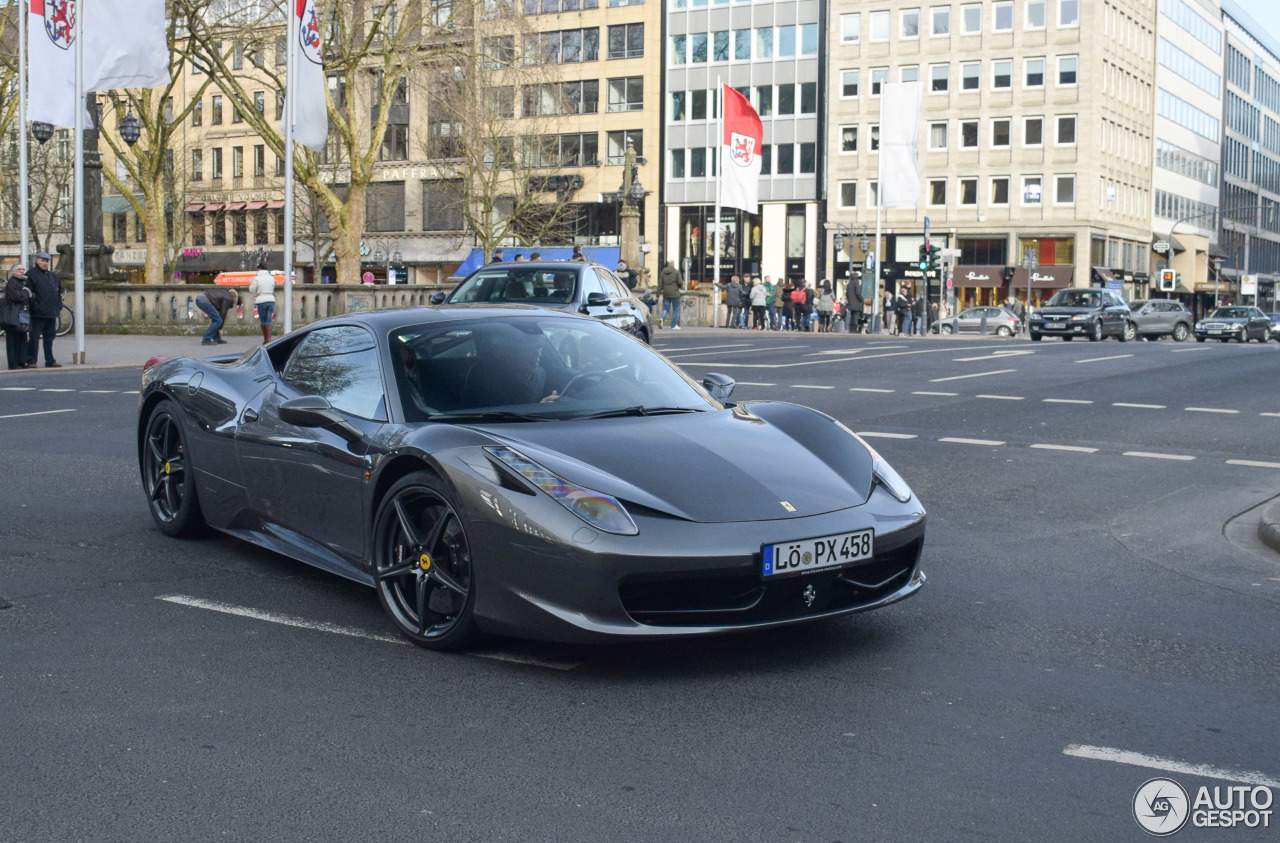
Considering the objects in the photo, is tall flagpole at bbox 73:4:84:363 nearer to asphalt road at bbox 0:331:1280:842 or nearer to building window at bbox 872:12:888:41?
asphalt road at bbox 0:331:1280:842

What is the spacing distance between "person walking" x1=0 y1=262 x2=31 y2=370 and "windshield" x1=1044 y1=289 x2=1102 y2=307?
1254 inches

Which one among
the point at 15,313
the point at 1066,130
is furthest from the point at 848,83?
the point at 15,313

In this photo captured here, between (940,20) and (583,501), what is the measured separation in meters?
76.0

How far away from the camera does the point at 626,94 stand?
7994 centimetres

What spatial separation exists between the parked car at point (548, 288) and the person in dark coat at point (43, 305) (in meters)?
6.91

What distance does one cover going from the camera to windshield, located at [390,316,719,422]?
18.6 feet

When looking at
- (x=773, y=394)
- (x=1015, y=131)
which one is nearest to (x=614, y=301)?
(x=773, y=394)

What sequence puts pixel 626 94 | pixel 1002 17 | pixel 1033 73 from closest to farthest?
pixel 1033 73, pixel 1002 17, pixel 626 94

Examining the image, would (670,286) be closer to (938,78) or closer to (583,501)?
(583,501)

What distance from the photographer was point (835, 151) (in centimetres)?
7694

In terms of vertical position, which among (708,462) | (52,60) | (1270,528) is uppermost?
(52,60)

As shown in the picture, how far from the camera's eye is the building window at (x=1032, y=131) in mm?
73750

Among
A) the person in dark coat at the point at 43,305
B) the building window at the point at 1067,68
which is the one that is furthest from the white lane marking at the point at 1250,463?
the building window at the point at 1067,68

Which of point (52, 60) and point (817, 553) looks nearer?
point (817, 553)
